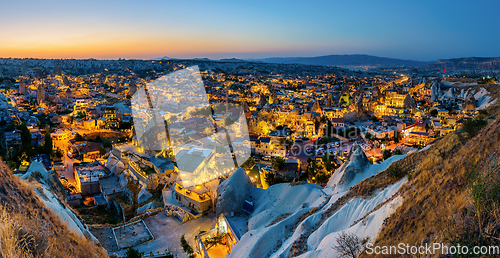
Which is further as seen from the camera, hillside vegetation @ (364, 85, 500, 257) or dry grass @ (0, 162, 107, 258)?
dry grass @ (0, 162, 107, 258)

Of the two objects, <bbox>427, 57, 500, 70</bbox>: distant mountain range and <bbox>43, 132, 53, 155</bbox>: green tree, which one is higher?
<bbox>427, 57, 500, 70</bbox>: distant mountain range

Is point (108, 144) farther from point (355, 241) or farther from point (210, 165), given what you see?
point (355, 241)

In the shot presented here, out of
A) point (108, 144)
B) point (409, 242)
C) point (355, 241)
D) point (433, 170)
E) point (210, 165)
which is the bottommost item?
point (108, 144)

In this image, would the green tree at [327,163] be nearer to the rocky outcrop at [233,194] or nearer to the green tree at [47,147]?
the rocky outcrop at [233,194]

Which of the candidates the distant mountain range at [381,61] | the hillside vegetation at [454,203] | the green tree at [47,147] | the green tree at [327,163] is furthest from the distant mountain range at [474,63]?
the green tree at [47,147]

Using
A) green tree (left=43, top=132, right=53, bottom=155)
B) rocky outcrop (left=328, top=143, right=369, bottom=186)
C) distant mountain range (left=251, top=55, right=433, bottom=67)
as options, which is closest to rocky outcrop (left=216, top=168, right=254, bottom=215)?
rocky outcrop (left=328, top=143, right=369, bottom=186)

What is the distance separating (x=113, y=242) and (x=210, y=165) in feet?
13.2

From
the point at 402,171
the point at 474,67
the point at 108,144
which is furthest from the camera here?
the point at 474,67

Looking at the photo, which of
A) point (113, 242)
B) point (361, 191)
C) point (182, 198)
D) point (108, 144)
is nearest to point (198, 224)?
point (182, 198)

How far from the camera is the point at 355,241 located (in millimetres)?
4617

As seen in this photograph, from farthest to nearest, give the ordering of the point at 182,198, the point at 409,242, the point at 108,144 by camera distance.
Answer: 1. the point at 108,144
2. the point at 182,198
3. the point at 409,242

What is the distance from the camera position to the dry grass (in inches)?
120

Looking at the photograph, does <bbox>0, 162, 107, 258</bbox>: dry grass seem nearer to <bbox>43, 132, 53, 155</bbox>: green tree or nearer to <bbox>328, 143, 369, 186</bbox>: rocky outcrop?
<bbox>328, 143, 369, 186</bbox>: rocky outcrop

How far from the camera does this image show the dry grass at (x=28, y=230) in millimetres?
3052
